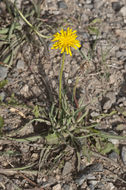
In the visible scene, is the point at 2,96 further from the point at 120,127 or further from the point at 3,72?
the point at 120,127

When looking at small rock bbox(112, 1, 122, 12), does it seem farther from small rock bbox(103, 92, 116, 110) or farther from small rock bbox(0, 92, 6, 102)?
small rock bbox(0, 92, 6, 102)

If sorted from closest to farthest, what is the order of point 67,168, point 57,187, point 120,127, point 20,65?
point 57,187 < point 67,168 < point 120,127 < point 20,65

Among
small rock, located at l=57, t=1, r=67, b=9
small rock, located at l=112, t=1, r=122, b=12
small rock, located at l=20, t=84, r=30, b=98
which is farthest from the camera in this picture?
small rock, located at l=112, t=1, r=122, b=12

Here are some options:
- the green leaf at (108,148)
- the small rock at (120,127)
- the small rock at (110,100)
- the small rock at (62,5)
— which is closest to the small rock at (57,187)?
the green leaf at (108,148)

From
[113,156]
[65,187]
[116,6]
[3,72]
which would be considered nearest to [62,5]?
[116,6]

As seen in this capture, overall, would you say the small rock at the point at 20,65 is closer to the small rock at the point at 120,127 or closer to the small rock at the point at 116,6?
the small rock at the point at 120,127

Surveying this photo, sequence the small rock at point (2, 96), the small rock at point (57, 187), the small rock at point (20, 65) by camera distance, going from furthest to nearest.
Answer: the small rock at point (20, 65) < the small rock at point (2, 96) < the small rock at point (57, 187)

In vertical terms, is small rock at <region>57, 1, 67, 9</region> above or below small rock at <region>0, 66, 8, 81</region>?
above

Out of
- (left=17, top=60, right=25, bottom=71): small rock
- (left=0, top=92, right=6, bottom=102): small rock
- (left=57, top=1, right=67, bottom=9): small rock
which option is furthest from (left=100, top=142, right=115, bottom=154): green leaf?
(left=57, top=1, right=67, bottom=9): small rock

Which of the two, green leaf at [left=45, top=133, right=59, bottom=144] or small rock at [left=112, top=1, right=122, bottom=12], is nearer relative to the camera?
green leaf at [left=45, top=133, right=59, bottom=144]

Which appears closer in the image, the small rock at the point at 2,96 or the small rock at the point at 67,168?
the small rock at the point at 67,168

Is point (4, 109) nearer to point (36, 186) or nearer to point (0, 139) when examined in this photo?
point (0, 139)
